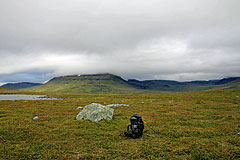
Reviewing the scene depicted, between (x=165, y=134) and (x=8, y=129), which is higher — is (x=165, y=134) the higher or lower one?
the lower one

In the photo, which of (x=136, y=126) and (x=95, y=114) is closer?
(x=136, y=126)

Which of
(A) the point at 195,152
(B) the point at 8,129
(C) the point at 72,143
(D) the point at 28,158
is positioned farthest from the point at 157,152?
(B) the point at 8,129

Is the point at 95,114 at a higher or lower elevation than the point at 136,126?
lower

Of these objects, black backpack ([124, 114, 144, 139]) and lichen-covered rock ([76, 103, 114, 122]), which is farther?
lichen-covered rock ([76, 103, 114, 122])

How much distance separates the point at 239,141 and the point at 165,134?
6558 mm

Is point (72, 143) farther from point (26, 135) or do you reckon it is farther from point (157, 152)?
point (157, 152)

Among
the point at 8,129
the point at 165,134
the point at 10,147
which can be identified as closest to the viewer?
the point at 10,147

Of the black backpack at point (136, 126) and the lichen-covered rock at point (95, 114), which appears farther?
the lichen-covered rock at point (95, 114)

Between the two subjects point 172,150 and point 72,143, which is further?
point 72,143

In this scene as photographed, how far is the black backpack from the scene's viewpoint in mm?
13266

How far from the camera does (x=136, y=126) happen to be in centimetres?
1370

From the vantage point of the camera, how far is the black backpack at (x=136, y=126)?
522 inches

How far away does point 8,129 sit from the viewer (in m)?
16.7

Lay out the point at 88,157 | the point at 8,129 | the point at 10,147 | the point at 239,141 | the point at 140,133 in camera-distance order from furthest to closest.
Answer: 1. the point at 8,129
2. the point at 140,133
3. the point at 239,141
4. the point at 10,147
5. the point at 88,157
